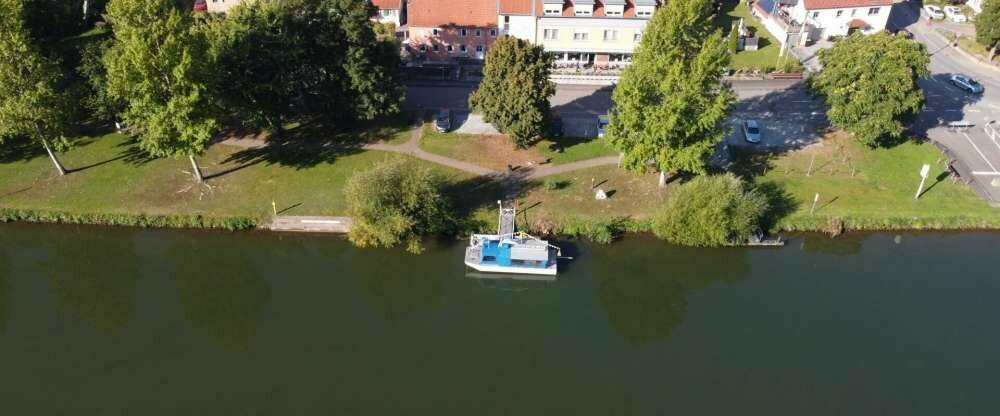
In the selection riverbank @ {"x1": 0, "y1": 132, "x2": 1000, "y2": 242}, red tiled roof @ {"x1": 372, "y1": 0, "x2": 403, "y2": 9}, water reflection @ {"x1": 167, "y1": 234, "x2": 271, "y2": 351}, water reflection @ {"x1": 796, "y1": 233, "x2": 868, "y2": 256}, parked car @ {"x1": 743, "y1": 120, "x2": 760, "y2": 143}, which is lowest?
water reflection @ {"x1": 167, "y1": 234, "x2": 271, "y2": 351}

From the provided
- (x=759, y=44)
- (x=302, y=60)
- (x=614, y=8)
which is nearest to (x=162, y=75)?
(x=302, y=60)

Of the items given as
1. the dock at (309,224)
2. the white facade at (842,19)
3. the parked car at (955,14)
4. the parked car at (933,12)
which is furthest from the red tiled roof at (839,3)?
the dock at (309,224)

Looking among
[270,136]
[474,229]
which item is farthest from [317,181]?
[474,229]

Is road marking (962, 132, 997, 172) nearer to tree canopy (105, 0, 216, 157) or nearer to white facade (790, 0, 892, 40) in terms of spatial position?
white facade (790, 0, 892, 40)

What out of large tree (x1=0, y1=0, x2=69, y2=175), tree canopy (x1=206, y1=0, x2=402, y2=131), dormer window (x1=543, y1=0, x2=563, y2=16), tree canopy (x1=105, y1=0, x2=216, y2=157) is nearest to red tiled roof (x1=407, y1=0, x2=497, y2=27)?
dormer window (x1=543, y1=0, x2=563, y2=16)

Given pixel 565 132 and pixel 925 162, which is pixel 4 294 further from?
pixel 925 162

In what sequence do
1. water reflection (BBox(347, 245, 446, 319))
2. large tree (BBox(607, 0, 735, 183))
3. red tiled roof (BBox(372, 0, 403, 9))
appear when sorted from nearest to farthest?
water reflection (BBox(347, 245, 446, 319))
large tree (BBox(607, 0, 735, 183))
red tiled roof (BBox(372, 0, 403, 9))

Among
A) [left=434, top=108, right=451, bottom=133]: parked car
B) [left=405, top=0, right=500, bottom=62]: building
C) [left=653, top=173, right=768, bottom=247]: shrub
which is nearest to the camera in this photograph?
[left=653, top=173, right=768, bottom=247]: shrub
